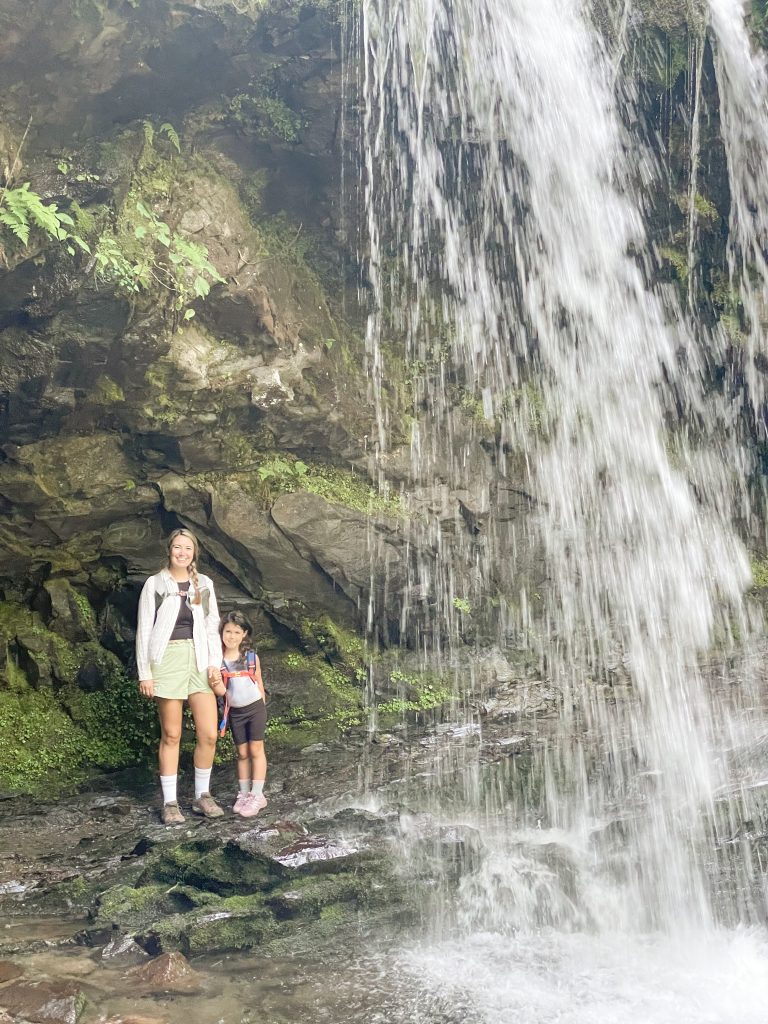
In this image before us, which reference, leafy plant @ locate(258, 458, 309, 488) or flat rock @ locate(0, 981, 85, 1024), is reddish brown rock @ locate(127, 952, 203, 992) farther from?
leafy plant @ locate(258, 458, 309, 488)

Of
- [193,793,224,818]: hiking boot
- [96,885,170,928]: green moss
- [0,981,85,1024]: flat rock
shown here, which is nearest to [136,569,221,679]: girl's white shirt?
[193,793,224,818]: hiking boot

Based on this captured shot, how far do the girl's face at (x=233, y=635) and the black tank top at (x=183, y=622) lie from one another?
38 cm

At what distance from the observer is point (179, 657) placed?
16.9 feet

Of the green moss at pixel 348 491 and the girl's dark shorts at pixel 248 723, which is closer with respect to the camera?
the girl's dark shorts at pixel 248 723

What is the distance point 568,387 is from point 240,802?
5364 millimetres

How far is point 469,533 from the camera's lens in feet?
25.8

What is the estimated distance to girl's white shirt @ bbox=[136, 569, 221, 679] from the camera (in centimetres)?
508

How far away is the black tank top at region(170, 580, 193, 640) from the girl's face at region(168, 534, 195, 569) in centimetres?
18

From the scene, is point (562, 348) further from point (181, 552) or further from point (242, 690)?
point (242, 690)

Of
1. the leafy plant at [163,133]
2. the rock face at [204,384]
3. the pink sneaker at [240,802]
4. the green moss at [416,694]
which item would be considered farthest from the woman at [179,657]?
the leafy plant at [163,133]

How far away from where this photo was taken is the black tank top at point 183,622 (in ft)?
16.9

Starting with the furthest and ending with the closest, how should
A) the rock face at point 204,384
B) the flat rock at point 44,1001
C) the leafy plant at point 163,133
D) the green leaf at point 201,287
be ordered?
1. the leafy plant at point 163,133
2. the green leaf at point 201,287
3. the rock face at point 204,384
4. the flat rock at point 44,1001

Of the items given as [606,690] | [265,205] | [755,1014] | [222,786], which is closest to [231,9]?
[265,205]

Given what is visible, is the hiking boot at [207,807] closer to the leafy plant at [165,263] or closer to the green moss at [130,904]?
the green moss at [130,904]
